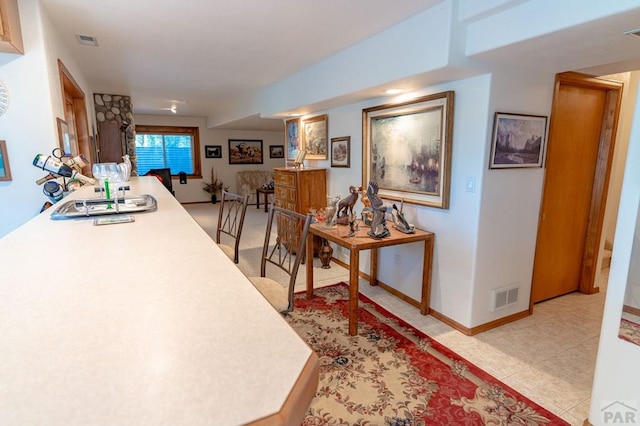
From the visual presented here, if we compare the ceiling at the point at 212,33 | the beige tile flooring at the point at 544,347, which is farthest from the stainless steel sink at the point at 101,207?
the beige tile flooring at the point at 544,347

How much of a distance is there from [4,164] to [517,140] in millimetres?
3784

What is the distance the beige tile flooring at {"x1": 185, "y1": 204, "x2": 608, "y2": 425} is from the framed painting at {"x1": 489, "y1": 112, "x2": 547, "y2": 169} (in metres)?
1.35

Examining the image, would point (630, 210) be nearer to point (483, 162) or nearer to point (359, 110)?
point (483, 162)

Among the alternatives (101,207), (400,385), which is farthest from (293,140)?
(400,385)

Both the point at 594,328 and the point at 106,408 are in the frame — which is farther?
the point at 594,328

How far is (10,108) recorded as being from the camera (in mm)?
2369

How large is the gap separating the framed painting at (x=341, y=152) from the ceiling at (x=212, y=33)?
0.92 meters

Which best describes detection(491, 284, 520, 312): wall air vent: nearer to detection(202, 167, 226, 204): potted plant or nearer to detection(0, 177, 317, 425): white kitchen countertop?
detection(0, 177, 317, 425): white kitchen countertop

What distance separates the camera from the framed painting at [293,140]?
5.22 metres

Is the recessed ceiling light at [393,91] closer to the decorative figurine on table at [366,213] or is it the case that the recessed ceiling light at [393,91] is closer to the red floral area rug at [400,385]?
the decorative figurine on table at [366,213]

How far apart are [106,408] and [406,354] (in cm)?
231

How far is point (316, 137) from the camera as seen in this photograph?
15.4ft

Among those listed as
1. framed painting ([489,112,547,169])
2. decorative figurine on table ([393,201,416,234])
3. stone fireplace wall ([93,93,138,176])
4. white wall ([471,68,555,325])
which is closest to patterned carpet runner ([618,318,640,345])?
white wall ([471,68,555,325])

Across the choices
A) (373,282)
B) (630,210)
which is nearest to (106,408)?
(630,210)
